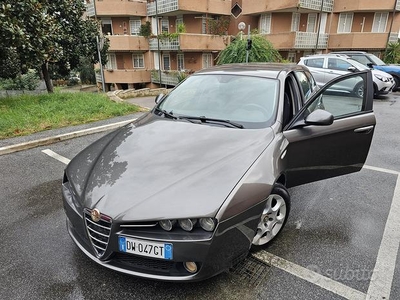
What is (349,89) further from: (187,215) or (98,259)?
(98,259)

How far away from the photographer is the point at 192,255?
1.81 metres

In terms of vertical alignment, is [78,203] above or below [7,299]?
above

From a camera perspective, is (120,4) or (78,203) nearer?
(78,203)

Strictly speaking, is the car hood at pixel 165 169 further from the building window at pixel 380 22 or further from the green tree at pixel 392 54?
the building window at pixel 380 22

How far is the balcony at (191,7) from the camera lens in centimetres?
2097

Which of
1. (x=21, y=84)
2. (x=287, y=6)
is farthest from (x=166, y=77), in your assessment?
(x=287, y=6)

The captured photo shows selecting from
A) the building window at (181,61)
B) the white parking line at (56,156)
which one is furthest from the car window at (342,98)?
the building window at (181,61)

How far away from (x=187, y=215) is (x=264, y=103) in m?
1.62

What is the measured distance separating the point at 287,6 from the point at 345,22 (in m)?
5.14

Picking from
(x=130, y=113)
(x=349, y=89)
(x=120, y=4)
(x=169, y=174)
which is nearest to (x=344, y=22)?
(x=120, y=4)

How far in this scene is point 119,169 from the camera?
2256 mm

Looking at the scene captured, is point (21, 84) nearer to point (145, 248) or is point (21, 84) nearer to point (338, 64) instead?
point (338, 64)

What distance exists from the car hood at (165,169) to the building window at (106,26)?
25.2m

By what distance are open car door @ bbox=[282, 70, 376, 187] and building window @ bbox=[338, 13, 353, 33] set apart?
21.9 meters
